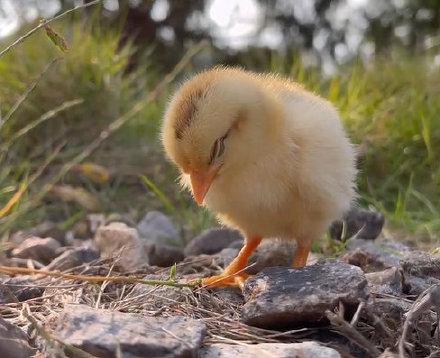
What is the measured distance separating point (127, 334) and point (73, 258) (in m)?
1.29

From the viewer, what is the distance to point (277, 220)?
2.51 metres

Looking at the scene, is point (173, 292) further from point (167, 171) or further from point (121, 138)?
point (121, 138)

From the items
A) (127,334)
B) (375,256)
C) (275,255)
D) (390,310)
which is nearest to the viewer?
(127,334)

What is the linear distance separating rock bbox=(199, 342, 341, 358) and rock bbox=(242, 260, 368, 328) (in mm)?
136

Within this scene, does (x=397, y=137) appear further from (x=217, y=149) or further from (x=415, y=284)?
(x=217, y=149)

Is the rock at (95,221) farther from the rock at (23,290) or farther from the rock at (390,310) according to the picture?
the rock at (390,310)

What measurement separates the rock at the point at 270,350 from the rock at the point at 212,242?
1.58 m

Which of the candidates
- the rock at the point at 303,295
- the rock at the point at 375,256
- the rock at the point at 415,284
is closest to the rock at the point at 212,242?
the rock at the point at 375,256

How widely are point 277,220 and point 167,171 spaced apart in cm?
242

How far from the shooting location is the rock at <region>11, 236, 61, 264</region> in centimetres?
316

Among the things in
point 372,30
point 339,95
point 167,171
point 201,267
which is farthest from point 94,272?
point 372,30

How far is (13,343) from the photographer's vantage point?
5.74 feet

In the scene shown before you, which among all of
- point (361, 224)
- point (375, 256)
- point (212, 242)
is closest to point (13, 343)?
point (375, 256)

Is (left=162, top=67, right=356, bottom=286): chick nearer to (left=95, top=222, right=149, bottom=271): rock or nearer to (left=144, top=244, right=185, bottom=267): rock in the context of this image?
(left=95, top=222, right=149, bottom=271): rock
